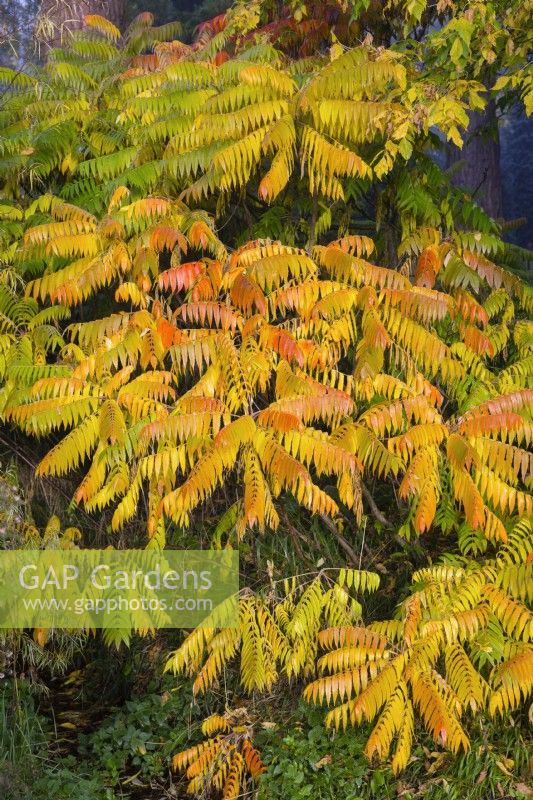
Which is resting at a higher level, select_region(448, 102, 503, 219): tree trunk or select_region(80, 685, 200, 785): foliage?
select_region(448, 102, 503, 219): tree trunk

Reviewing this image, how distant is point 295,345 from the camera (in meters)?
4.89

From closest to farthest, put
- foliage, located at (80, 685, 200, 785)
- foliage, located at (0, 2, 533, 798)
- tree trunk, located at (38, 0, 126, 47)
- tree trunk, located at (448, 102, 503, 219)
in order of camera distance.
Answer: foliage, located at (0, 2, 533, 798) → foliage, located at (80, 685, 200, 785) → tree trunk, located at (38, 0, 126, 47) → tree trunk, located at (448, 102, 503, 219)

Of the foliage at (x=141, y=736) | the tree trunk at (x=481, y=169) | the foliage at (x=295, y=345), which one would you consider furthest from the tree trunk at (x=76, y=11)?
the foliage at (x=141, y=736)

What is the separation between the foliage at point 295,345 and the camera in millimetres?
4402

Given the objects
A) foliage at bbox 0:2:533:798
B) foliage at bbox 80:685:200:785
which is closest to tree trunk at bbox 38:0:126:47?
foliage at bbox 0:2:533:798

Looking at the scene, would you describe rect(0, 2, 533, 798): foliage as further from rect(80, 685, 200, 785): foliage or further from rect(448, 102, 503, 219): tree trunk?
rect(448, 102, 503, 219): tree trunk

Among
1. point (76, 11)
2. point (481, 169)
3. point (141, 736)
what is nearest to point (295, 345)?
point (141, 736)

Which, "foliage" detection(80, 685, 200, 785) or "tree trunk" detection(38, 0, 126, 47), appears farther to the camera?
"tree trunk" detection(38, 0, 126, 47)

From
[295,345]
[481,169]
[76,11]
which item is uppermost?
[76,11]

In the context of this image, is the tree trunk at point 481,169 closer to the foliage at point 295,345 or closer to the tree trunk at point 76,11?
the tree trunk at point 76,11

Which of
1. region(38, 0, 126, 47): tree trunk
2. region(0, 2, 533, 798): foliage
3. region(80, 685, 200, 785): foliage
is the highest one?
region(38, 0, 126, 47): tree trunk

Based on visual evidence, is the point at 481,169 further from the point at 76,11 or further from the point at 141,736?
the point at 141,736

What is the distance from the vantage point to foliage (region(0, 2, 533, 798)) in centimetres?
440

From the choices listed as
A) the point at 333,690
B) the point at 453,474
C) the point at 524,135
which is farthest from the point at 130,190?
the point at 524,135
